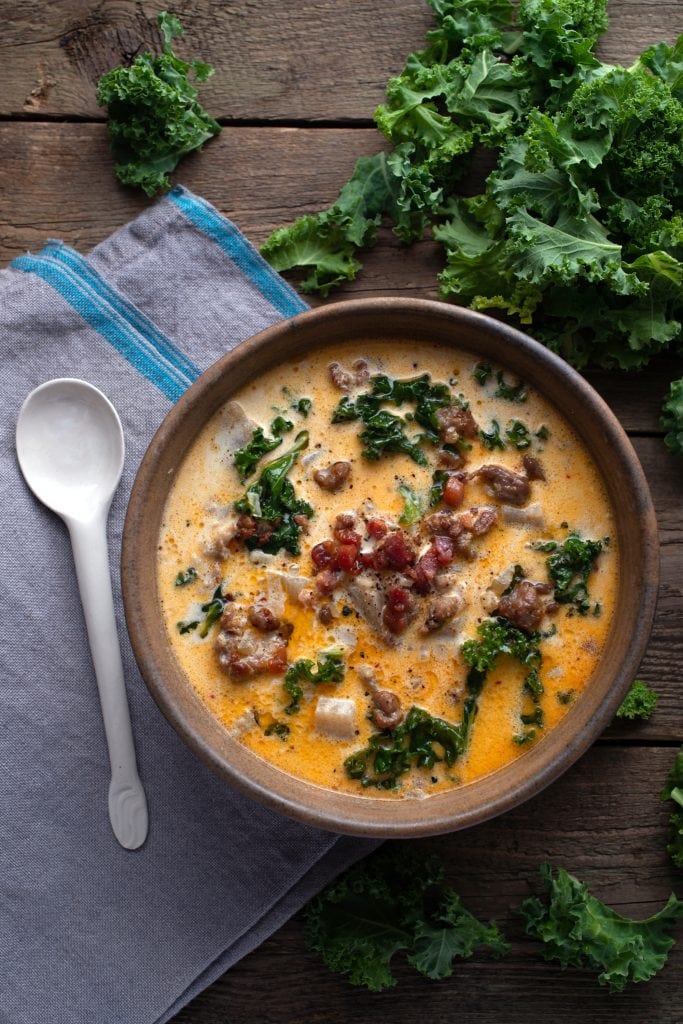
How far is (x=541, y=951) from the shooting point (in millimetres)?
3471

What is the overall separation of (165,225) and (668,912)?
2.96 m

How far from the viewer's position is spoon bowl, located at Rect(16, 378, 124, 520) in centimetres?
337

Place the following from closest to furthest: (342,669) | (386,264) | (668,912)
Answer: (342,669), (668,912), (386,264)

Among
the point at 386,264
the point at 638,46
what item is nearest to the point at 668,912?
the point at 386,264

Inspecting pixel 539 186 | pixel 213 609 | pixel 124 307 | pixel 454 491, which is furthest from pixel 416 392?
pixel 124 307

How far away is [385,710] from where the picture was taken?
2982 mm

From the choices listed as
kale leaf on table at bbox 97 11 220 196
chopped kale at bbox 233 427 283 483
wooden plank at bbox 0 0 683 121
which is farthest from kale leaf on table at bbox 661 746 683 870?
kale leaf on table at bbox 97 11 220 196

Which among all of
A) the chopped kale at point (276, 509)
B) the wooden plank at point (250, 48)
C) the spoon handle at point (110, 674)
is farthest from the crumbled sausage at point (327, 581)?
the wooden plank at point (250, 48)

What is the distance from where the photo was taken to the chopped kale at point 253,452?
314 cm

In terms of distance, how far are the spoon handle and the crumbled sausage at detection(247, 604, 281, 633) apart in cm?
55

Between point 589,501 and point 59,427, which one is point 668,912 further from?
point 59,427

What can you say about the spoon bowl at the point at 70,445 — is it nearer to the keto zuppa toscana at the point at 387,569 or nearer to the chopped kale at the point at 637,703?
the keto zuppa toscana at the point at 387,569

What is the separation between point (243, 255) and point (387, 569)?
130 centimetres

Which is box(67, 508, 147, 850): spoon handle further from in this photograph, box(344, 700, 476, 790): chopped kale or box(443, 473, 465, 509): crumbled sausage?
box(443, 473, 465, 509): crumbled sausage
